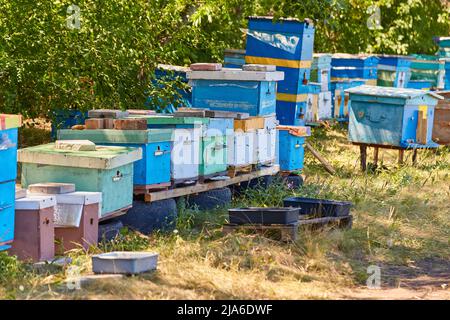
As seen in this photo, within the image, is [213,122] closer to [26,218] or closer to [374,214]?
[374,214]

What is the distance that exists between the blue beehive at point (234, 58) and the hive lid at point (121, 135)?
15.8ft

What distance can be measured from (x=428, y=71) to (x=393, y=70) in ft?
5.73

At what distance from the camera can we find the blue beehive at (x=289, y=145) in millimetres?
11523

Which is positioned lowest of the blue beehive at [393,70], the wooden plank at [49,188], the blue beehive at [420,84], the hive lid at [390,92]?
the wooden plank at [49,188]

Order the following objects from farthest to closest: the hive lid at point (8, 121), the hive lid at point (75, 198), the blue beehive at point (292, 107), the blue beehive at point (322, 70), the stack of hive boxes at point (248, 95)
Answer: the blue beehive at point (322, 70) < the blue beehive at point (292, 107) < the stack of hive boxes at point (248, 95) < the hive lid at point (75, 198) < the hive lid at point (8, 121)

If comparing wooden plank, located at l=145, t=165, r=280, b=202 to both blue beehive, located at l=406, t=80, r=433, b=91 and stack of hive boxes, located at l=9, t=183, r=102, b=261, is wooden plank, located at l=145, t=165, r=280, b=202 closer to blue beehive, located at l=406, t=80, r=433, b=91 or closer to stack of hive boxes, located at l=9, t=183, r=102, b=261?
stack of hive boxes, located at l=9, t=183, r=102, b=261

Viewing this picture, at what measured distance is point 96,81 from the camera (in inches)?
435

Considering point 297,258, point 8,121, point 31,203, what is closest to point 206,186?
point 297,258

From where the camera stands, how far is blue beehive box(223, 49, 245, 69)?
44.1 ft

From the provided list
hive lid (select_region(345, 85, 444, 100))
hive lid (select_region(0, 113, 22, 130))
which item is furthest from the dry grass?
hive lid (select_region(345, 85, 444, 100))

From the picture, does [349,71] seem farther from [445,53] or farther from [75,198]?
[75,198]

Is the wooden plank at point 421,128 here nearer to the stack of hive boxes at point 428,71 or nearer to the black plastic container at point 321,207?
the black plastic container at point 321,207

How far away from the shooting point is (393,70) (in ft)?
60.7

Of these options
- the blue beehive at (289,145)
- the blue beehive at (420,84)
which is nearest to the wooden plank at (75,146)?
the blue beehive at (289,145)
